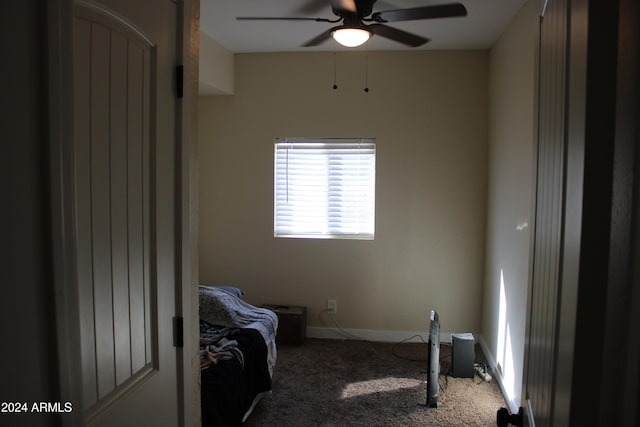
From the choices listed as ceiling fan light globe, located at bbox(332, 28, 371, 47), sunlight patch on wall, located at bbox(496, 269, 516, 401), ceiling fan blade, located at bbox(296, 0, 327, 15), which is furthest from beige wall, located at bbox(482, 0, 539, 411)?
ceiling fan blade, located at bbox(296, 0, 327, 15)

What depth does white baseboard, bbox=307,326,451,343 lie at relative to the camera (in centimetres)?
420

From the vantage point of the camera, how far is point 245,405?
2553mm

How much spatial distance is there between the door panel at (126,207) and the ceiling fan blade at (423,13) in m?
1.68

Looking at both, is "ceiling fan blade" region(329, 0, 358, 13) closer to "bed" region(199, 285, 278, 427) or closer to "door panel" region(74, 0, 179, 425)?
"door panel" region(74, 0, 179, 425)

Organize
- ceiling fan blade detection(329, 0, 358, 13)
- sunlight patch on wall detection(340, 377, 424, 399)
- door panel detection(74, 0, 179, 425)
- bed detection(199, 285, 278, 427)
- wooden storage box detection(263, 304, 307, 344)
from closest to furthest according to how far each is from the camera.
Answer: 1. door panel detection(74, 0, 179, 425)
2. bed detection(199, 285, 278, 427)
3. ceiling fan blade detection(329, 0, 358, 13)
4. sunlight patch on wall detection(340, 377, 424, 399)
5. wooden storage box detection(263, 304, 307, 344)

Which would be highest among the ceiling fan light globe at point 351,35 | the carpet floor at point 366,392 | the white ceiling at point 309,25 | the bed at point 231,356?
the white ceiling at point 309,25

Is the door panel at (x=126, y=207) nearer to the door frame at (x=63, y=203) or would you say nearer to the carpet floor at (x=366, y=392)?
the door frame at (x=63, y=203)

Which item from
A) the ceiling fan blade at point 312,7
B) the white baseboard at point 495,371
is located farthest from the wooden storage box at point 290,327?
the ceiling fan blade at point 312,7

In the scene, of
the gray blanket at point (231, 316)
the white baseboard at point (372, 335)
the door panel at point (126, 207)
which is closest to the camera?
the door panel at point (126, 207)

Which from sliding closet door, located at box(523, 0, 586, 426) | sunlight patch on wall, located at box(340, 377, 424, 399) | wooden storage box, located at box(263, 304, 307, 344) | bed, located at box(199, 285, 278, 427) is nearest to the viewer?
sliding closet door, located at box(523, 0, 586, 426)

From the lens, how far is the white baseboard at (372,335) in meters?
4.20

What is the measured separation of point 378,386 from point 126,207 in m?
2.77

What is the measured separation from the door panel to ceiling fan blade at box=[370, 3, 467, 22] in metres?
1.68

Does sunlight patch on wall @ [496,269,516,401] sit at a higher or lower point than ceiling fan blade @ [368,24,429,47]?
lower
